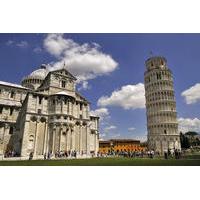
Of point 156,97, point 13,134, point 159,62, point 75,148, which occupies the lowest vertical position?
point 75,148

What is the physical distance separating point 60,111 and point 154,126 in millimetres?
32978

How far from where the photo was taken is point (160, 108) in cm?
6088

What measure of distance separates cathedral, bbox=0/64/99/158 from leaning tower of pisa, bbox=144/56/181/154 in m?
25.0

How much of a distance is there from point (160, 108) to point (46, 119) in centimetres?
3534

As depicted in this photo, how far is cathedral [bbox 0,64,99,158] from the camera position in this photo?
35125 mm

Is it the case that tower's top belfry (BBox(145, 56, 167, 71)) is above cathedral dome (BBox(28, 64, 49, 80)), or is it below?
above

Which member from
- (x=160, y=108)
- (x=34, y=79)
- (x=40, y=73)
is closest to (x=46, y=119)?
(x=34, y=79)

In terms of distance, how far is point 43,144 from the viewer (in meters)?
35.6

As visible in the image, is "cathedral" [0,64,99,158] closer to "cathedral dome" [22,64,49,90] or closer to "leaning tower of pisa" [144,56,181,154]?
"cathedral dome" [22,64,49,90]

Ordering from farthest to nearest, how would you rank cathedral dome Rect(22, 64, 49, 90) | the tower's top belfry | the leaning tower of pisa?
1. the tower's top belfry
2. the leaning tower of pisa
3. cathedral dome Rect(22, 64, 49, 90)

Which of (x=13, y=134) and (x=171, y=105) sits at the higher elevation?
(x=171, y=105)

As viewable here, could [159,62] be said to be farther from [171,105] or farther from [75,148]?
[75,148]

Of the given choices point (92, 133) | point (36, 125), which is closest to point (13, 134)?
point (36, 125)

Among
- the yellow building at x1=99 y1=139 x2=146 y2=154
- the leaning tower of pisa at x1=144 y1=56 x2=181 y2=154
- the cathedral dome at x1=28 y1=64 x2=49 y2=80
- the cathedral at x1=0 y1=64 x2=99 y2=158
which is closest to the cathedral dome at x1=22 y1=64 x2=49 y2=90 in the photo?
the cathedral dome at x1=28 y1=64 x2=49 y2=80
